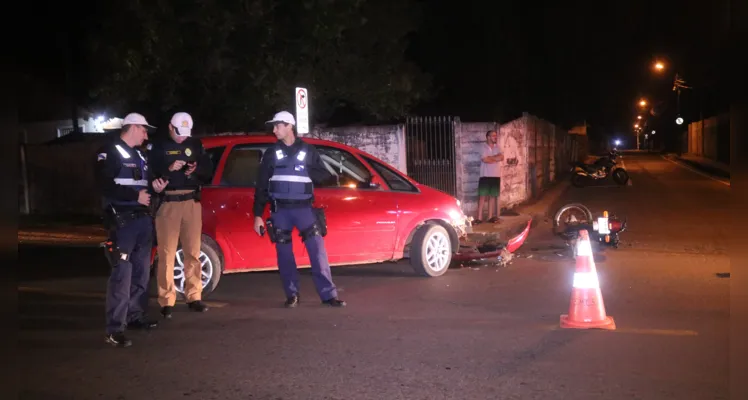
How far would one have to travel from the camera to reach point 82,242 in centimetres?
1395

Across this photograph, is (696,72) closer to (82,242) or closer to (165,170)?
(82,242)

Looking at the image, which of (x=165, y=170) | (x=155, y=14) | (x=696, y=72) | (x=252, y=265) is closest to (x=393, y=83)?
(x=155, y=14)

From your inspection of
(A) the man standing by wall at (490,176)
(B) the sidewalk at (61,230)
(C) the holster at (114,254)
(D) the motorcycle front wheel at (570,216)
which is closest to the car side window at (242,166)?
(C) the holster at (114,254)

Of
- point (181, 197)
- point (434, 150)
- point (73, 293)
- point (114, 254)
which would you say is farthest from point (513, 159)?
point (114, 254)

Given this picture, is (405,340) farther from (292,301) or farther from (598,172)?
(598,172)

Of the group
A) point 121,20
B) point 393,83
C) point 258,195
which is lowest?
point 258,195

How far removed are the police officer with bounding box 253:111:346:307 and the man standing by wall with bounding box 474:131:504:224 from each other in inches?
255

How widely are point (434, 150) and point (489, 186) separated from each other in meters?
2.08

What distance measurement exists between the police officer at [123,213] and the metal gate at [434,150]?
9.33 meters

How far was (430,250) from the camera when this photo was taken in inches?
370

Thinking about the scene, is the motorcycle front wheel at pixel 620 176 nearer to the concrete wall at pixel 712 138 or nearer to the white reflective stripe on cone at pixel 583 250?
the concrete wall at pixel 712 138

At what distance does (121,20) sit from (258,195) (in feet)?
35.4

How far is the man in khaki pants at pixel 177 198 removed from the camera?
699 cm

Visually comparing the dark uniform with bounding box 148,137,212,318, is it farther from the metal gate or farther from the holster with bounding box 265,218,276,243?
the metal gate
